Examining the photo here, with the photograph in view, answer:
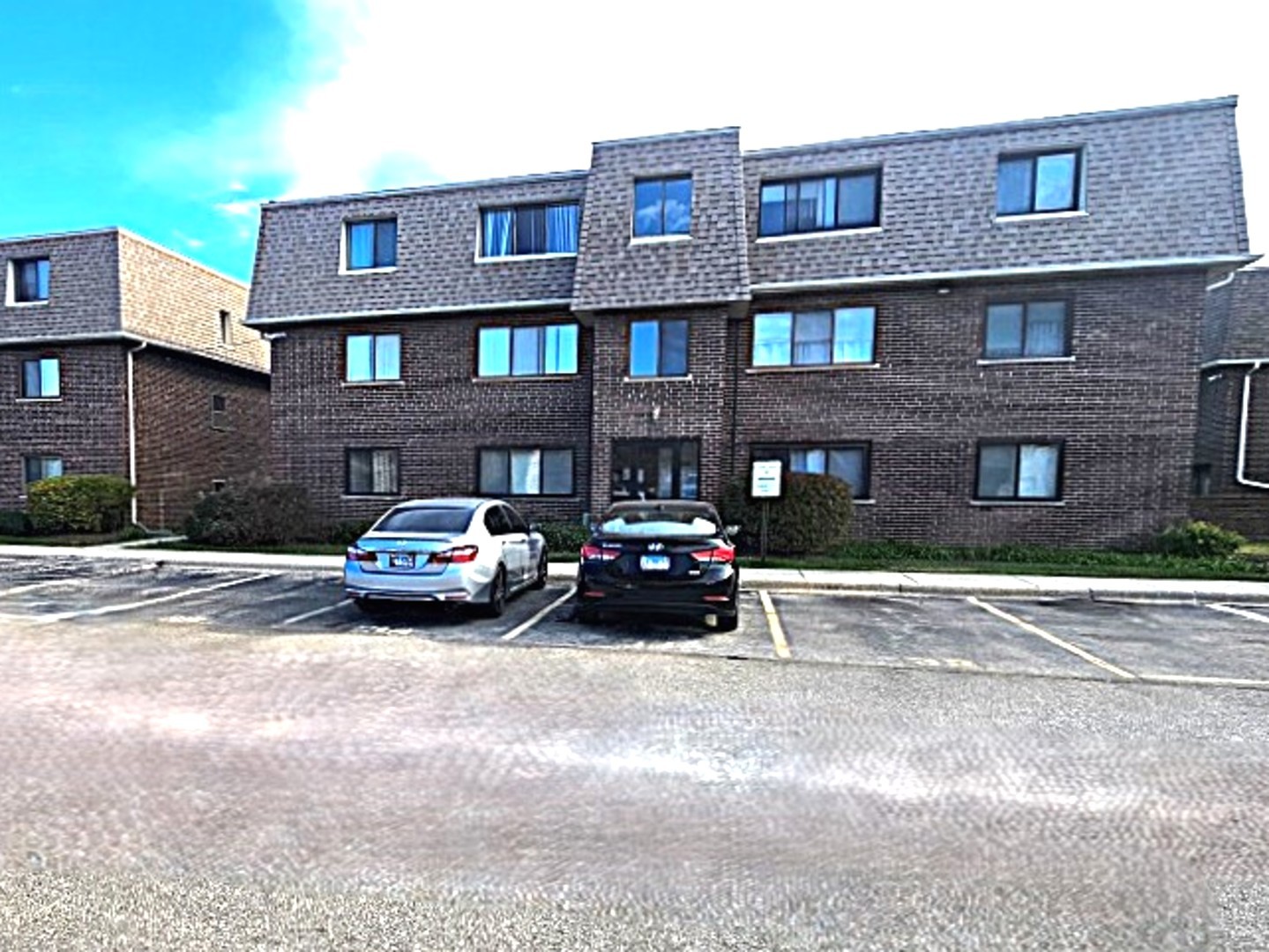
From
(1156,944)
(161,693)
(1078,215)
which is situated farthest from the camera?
(1078,215)

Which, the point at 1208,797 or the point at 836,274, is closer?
the point at 1208,797

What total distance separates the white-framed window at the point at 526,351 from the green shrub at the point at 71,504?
420 inches

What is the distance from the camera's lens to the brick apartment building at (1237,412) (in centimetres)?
1694

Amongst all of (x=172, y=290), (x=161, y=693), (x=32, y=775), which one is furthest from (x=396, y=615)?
(x=172, y=290)

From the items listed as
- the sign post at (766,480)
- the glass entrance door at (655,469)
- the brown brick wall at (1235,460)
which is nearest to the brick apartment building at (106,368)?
the glass entrance door at (655,469)

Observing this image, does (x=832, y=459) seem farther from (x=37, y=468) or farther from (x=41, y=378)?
(x=37, y=468)

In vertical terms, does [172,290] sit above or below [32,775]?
above

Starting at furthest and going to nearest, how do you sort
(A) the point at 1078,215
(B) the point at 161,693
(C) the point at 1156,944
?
1. (A) the point at 1078,215
2. (B) the point at 161,693
3. (C) the point at 1156,944

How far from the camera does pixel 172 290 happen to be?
786 inches

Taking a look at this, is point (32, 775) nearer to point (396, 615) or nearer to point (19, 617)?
point (396, 615)

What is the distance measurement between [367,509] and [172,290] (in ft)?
34.1

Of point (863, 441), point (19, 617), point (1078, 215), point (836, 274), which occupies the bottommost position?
point (19, 617)

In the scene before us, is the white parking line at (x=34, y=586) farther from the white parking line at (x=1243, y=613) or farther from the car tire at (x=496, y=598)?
the white parking line at (x=1243, y=613)

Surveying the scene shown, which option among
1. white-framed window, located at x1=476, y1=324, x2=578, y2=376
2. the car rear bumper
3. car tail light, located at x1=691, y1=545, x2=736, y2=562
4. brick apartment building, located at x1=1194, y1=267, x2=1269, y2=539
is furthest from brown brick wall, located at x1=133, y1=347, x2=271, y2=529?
brick apartment building, located at x1=1194, y1=267, x2=1269, y2=539
